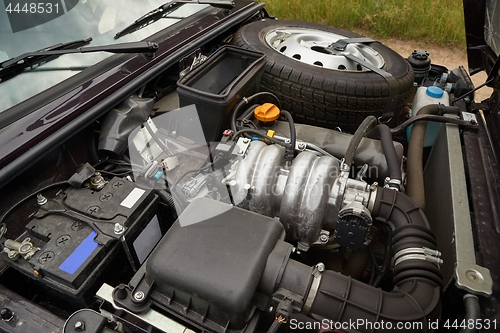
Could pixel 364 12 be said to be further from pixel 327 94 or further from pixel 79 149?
pixel 79 149

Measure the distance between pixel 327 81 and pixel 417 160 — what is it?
1.80 ft

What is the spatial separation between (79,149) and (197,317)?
0.83 meters

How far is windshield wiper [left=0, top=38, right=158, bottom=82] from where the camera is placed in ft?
4.30

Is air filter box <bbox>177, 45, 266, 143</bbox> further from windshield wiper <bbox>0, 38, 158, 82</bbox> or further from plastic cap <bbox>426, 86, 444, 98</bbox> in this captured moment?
plastic cap <bbox>426, 86, 444, 98</bbox>

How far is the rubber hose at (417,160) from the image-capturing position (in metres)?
1.43

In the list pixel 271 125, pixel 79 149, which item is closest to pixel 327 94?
pixel 271 125

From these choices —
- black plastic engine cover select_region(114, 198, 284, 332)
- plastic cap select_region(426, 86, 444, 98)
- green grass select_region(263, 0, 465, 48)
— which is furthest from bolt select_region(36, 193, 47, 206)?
green grass select_region(263, 0, 465, 48)

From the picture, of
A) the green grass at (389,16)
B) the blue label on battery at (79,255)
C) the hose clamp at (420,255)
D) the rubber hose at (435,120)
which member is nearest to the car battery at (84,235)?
the blue label on battery at (79,255)

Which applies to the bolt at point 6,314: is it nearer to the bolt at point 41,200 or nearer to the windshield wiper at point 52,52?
the bolt at point 41,200

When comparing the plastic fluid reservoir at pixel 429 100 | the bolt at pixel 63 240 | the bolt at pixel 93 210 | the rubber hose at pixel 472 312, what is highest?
the bolt at pixel 93 210

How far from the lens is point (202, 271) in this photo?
0.98 meters

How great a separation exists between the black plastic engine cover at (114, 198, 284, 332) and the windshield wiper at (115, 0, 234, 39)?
44.1 inches

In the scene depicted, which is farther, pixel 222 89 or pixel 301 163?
pixel 222 89

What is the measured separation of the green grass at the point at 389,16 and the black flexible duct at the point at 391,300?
520cm
